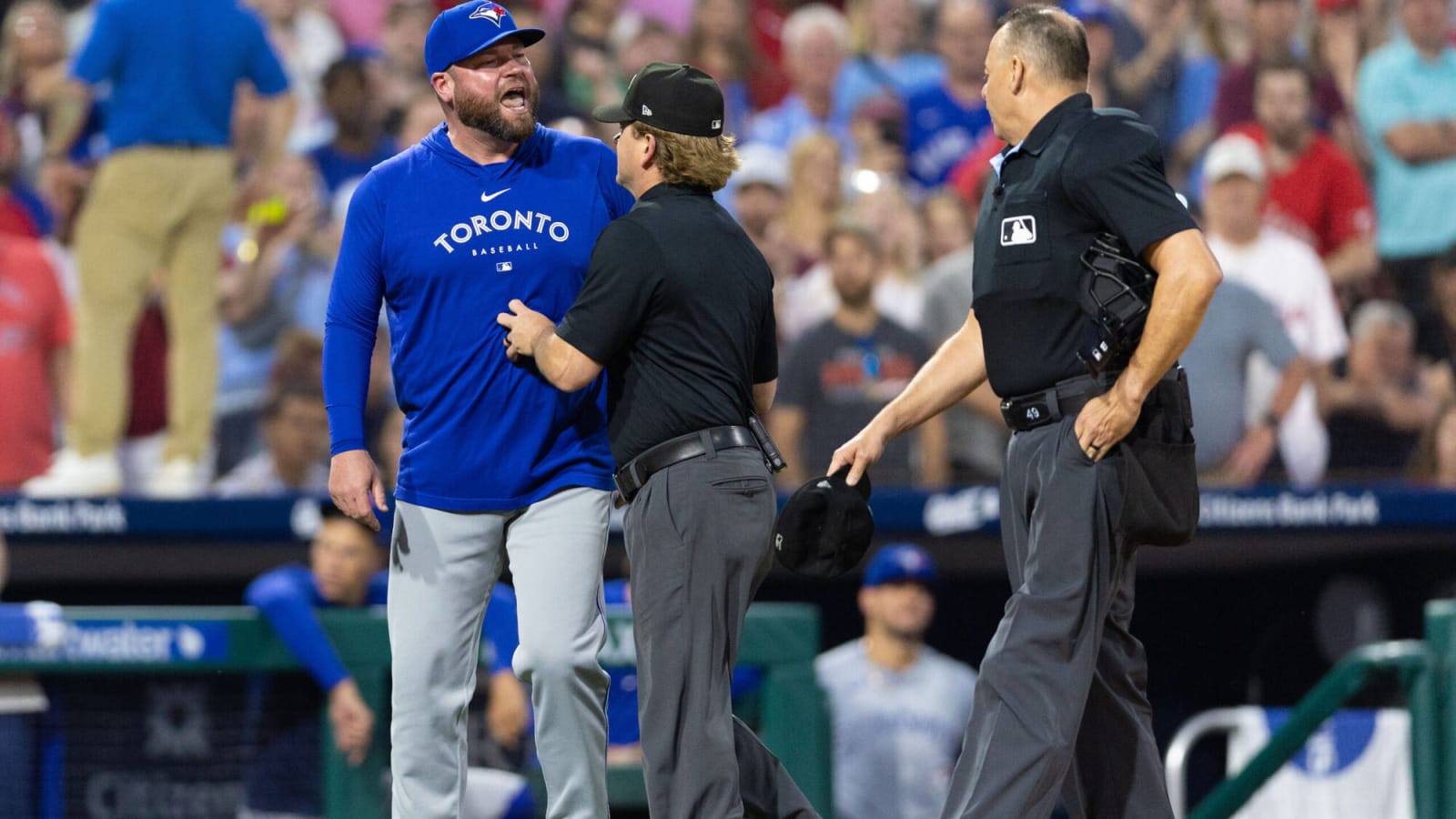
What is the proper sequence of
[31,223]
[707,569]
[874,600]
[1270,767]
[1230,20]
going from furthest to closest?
1. [1230,20]
2. [31,223]
3. [874,600]
4. [1270,767]
5. [707,569]

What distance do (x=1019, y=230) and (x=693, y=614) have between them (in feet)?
3.44

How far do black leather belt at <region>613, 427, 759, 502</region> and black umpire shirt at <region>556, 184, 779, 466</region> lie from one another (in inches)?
0.7

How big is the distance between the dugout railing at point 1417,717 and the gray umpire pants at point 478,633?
8.01 feet

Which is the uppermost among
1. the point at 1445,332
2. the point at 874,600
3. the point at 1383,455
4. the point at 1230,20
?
the point at 1230,20

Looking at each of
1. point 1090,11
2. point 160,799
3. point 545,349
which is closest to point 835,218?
point 1090,11

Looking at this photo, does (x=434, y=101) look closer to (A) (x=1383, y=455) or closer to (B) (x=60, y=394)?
(B) (x=60, y=394)

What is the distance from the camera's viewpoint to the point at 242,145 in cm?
833

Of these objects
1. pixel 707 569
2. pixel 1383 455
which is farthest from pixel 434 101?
pixel 707 569

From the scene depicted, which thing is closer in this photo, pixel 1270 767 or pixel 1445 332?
pixel 1270 767

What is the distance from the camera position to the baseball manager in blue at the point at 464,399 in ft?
13.3

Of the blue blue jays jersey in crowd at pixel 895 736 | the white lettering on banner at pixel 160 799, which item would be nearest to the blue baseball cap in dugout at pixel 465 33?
the white lettering on banner at pixel 160 799

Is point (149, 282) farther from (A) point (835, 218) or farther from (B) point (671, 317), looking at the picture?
(B) point (671, 317)

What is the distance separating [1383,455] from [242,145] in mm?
4962

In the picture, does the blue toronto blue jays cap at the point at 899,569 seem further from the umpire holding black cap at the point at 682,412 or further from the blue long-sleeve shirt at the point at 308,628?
the umpire holding black cap at the point at 682,412
